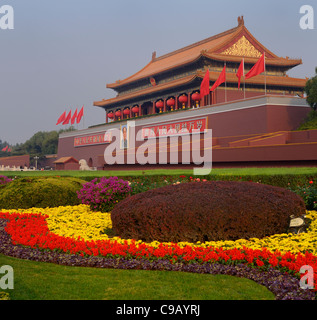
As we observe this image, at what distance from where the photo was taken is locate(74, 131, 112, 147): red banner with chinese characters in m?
37.0

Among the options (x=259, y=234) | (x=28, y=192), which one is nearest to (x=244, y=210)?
(x=259, y=234)

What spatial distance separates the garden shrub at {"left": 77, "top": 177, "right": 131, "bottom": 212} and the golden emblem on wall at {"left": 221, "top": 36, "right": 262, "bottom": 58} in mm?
25228

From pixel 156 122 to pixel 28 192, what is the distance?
2190cm

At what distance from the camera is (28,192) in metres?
9.66

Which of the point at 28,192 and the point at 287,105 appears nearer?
the point at 28,192

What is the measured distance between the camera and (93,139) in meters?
39.6

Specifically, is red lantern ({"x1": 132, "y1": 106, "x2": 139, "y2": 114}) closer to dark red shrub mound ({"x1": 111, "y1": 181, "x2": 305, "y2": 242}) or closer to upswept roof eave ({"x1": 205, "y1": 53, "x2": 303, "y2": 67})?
upswept roof eave ({"x1": 205, "y1": 53, "x2": 303, "y2": 67})

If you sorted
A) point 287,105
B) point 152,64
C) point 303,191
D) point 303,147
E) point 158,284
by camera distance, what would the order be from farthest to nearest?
point 152,64, point 287,105, point 303,147, point 303,191, point 158,284

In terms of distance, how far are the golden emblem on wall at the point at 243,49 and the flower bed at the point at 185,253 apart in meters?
27.5

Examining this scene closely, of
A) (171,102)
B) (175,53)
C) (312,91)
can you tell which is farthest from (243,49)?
(312,91)

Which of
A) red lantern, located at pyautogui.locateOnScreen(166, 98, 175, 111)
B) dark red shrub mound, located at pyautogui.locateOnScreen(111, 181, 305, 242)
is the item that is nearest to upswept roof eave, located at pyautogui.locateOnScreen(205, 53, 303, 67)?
red lantern, located at pyautogui.locateOnScreen(166, 98, 175, 111)

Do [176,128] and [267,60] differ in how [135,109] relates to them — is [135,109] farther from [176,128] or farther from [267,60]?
[267,60]
